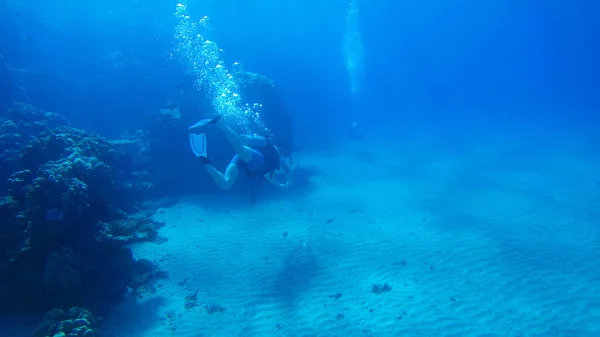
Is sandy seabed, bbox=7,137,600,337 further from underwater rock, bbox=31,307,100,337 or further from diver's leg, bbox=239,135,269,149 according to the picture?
diver's leg, bbox=239,135,269,149

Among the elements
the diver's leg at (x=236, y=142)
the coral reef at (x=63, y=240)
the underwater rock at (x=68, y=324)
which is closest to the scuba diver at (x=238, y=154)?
the diver's leg at (x=236, y=142)

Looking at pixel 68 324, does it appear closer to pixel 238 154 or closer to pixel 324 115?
pixel 238 154

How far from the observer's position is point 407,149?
26.4 metres

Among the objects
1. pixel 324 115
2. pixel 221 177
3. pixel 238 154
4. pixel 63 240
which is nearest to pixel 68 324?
pixel 63 240

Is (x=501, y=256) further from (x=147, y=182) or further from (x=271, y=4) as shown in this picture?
(x=271, y=4)

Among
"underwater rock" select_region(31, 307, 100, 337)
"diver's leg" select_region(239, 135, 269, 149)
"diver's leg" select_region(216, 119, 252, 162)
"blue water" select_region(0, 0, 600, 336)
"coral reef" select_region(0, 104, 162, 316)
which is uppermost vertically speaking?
"blue water" select_region(0, 0, 600, 336)

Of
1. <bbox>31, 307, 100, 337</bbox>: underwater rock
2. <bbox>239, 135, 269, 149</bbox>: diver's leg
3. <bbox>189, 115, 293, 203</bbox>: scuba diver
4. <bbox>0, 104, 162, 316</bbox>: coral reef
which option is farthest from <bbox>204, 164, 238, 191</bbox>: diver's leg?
<bbox>31, 307, 100, 337</bbox>: underwater rock

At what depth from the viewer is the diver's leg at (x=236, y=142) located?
6.56 metres

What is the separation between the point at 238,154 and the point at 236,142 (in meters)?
0.34

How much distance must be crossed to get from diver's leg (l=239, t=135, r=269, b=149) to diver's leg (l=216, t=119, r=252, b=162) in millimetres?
137

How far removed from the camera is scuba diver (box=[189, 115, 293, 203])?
6.61 m

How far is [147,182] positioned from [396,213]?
36.4 feet

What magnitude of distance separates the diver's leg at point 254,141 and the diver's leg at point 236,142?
14 centimetres

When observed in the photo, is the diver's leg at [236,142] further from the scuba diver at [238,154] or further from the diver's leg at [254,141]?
the diver's leg at [254,141]
